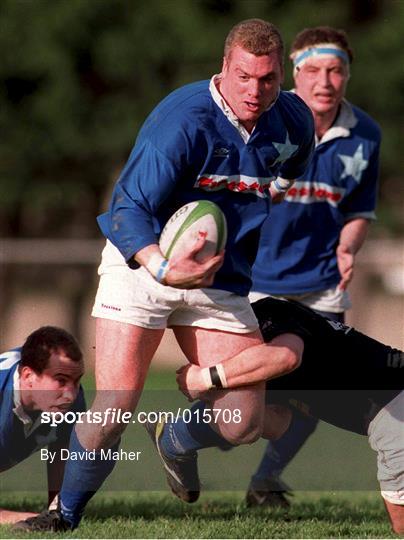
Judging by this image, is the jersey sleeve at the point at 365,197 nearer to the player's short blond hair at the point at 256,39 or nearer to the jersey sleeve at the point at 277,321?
the jersey sleeve at the point at 277,321

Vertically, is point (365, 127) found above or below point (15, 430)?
above

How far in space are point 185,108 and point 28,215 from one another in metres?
16.9

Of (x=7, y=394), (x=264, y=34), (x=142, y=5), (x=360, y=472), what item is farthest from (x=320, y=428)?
(x=142, y=5)

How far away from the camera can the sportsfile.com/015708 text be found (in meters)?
5.50

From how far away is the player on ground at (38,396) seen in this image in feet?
18.9

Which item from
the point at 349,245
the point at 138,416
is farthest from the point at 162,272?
the point at 349,245

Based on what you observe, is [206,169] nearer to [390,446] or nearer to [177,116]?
[177,116]

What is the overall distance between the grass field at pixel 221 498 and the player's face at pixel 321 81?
187 cm

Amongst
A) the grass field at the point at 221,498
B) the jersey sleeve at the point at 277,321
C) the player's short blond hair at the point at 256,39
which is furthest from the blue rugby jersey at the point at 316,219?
the player's short blond hair at the point at 256,39

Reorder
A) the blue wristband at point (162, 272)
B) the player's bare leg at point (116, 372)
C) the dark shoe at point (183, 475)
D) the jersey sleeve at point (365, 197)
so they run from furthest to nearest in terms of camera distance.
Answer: the jersey sleeve at point (365, 197), the dark shoe at point (183, 475), the player's bare leg at point (116, 372), the blue wristband at point (162, 272)

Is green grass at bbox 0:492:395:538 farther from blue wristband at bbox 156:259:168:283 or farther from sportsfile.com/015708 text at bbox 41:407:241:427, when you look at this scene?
blue wristband at bbox 156:259:168:283

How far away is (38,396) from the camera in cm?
578

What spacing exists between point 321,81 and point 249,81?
186 centimetres

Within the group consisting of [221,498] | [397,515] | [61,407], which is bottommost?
[221,498]
